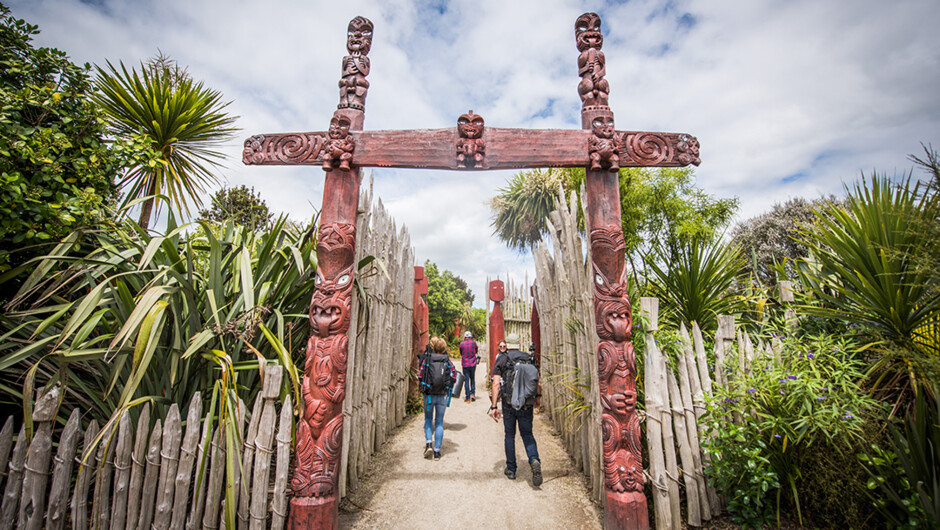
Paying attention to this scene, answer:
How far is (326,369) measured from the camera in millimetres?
2883

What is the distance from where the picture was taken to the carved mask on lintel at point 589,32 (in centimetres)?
338

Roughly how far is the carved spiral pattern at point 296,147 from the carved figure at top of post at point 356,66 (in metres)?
0.42

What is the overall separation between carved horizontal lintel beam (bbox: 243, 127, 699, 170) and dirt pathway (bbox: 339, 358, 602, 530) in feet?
10.6

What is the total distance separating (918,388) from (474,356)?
6112 millimetres

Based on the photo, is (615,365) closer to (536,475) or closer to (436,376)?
(536,475)

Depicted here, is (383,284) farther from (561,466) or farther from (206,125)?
(206,125)

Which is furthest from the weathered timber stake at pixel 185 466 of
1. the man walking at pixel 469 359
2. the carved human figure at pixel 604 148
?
the man walking at pixel 469 359

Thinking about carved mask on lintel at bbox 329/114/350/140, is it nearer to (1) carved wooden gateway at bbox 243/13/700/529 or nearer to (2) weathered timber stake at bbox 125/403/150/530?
(1) carved wooden gateway at bbox 243/13/700/529

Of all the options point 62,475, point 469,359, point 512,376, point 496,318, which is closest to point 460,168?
point 512,376

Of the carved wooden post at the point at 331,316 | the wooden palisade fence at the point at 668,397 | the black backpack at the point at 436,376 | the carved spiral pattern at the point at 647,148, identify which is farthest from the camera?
the black backpack at the point at 436,376

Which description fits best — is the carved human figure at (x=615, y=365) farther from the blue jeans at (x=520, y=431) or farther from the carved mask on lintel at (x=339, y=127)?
the carved mask on lintel at (x=339, y=127)

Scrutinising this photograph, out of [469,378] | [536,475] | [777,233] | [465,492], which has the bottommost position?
[465,492]

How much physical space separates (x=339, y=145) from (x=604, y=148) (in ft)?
7.65

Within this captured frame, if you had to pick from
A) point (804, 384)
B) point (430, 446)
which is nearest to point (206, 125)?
point (430, 446)
